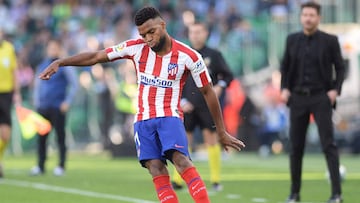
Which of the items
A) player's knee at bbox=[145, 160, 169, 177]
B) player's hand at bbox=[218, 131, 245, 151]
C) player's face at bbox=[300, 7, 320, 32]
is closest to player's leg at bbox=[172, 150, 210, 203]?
player's knee at bbox=[145, 160, 169, 177]

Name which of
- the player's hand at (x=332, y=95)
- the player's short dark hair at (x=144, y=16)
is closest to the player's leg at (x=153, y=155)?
the player's short dark hair at (x=144, y=16)

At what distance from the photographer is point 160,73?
8.90 m

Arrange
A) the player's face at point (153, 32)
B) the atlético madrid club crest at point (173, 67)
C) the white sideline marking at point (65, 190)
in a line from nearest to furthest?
the player's face at point (153, 32) → the atlético madrid club crest at point (173, 67) → the white sideline marking at point (65, 190)

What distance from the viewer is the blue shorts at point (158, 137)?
8820 millimetres

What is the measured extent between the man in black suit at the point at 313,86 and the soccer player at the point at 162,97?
3.42 meters

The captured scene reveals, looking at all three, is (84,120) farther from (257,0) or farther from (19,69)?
(257,0)

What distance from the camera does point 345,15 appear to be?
2917cm

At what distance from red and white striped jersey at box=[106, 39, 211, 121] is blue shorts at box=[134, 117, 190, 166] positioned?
0.22 feet

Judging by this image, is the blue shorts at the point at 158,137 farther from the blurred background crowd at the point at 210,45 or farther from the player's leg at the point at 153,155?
the blurred background crowd at the point at 210,45

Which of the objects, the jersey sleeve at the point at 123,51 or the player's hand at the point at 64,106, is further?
the player's hand at the point at 64,106

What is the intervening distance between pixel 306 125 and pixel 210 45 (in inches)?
A: 674

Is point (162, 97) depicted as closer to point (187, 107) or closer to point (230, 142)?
point (230, 142)

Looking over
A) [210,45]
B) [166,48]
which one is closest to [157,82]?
[166,48]

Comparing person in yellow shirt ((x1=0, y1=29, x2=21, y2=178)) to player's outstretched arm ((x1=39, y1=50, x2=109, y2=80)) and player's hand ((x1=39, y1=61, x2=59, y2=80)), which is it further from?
player's hand ((x1=39, y1=61, x2=59, y2=80))
